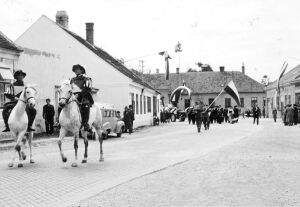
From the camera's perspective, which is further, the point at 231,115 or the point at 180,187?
the point at 231,115

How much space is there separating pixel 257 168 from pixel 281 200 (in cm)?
365

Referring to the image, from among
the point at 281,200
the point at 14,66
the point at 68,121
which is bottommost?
the point at 281,200

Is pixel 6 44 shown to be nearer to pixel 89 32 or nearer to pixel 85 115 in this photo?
pixel 85 115

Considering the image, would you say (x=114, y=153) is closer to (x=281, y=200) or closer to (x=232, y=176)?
(x=232, y=176)

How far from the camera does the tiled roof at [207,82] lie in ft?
283

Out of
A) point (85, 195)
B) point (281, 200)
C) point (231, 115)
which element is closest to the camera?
point (281, 200)

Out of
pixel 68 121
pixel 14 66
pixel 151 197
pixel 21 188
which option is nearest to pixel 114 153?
pixel 68 121

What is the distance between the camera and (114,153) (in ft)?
50.3

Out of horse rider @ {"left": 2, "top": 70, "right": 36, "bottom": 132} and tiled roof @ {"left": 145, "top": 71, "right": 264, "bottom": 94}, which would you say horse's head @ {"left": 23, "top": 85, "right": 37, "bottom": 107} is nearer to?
horse rider @ {"left": 2, "top": 70, "right": 36, "bottom": 132}

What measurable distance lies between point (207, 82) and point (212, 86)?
4.40 ft

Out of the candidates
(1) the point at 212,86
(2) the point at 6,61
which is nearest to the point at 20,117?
(2) the point at 6,61

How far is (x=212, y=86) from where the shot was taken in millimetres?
86688

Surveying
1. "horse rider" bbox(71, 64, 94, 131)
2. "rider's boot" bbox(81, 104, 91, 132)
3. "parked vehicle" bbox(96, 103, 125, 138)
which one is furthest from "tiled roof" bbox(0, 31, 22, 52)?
"rider's boot" bbox(81, 104, 91, 132)

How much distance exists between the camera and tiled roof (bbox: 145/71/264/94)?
8638 cm
